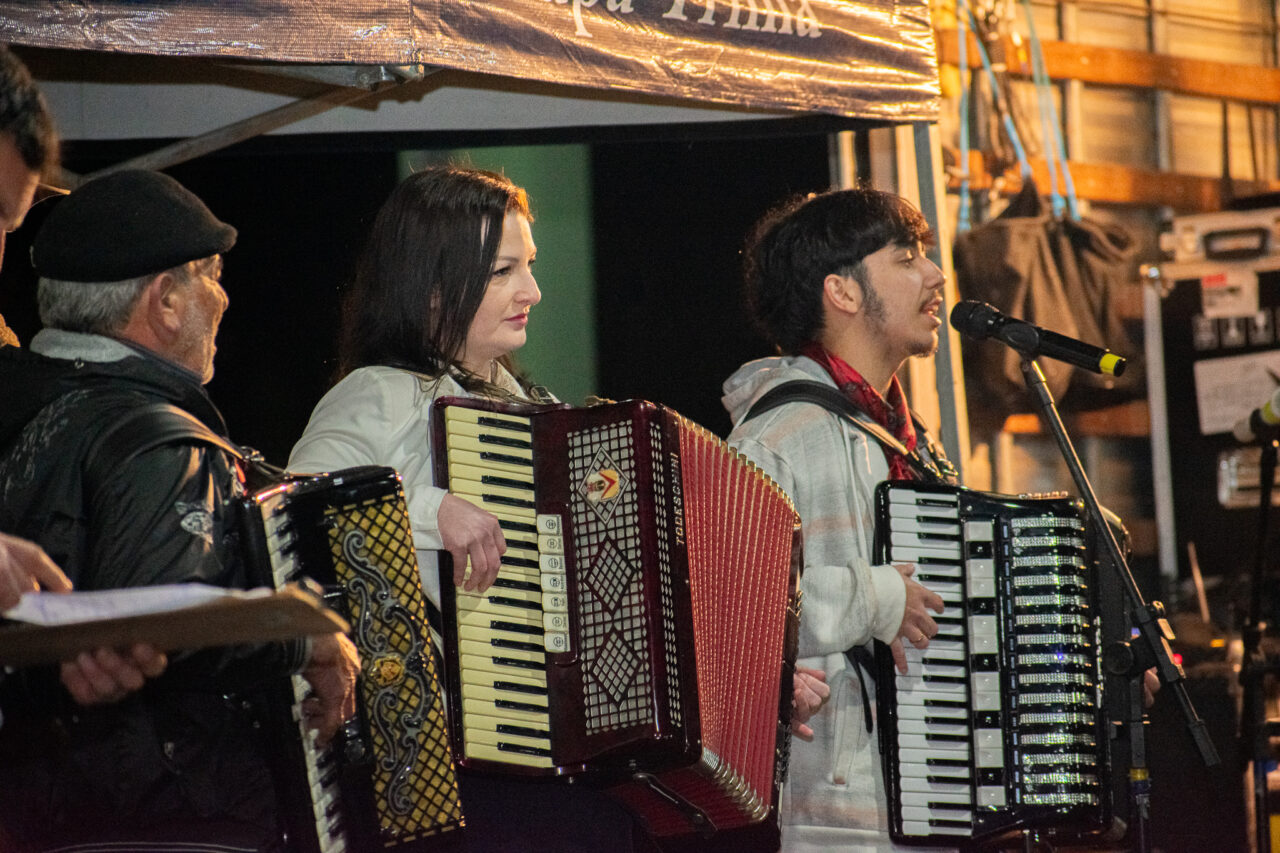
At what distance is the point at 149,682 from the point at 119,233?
2.24 feet

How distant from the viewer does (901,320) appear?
346 cm

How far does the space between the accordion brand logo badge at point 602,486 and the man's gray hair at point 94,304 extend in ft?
2.50

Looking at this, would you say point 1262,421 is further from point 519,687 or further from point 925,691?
point 519,687

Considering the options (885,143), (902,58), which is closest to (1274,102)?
(885,143)

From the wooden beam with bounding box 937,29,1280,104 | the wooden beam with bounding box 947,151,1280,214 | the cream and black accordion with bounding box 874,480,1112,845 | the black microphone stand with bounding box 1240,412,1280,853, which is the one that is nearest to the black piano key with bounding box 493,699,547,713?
the cream and black accordion with bounding box 874,480,1112,845

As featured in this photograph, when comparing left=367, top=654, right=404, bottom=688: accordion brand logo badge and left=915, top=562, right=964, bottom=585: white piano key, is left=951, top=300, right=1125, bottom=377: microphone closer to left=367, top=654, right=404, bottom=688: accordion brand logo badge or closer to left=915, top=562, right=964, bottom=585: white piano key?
left=915, top=562, right=964, bottom=585: white piano key

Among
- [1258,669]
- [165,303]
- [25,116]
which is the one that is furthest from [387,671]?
[1258,669]

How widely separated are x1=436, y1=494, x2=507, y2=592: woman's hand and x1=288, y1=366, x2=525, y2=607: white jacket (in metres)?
0.13

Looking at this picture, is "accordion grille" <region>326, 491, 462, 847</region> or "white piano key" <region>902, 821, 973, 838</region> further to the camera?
"white piano key" <region>902, 821, 973, 838</region>

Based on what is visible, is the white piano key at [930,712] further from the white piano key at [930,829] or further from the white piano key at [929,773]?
the white piano key at [930,829]

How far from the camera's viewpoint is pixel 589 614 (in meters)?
2.40

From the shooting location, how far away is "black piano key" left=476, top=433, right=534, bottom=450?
240cm

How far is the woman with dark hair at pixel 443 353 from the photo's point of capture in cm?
252

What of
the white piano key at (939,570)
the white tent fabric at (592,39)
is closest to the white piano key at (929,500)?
the white piano key at (939,570)
